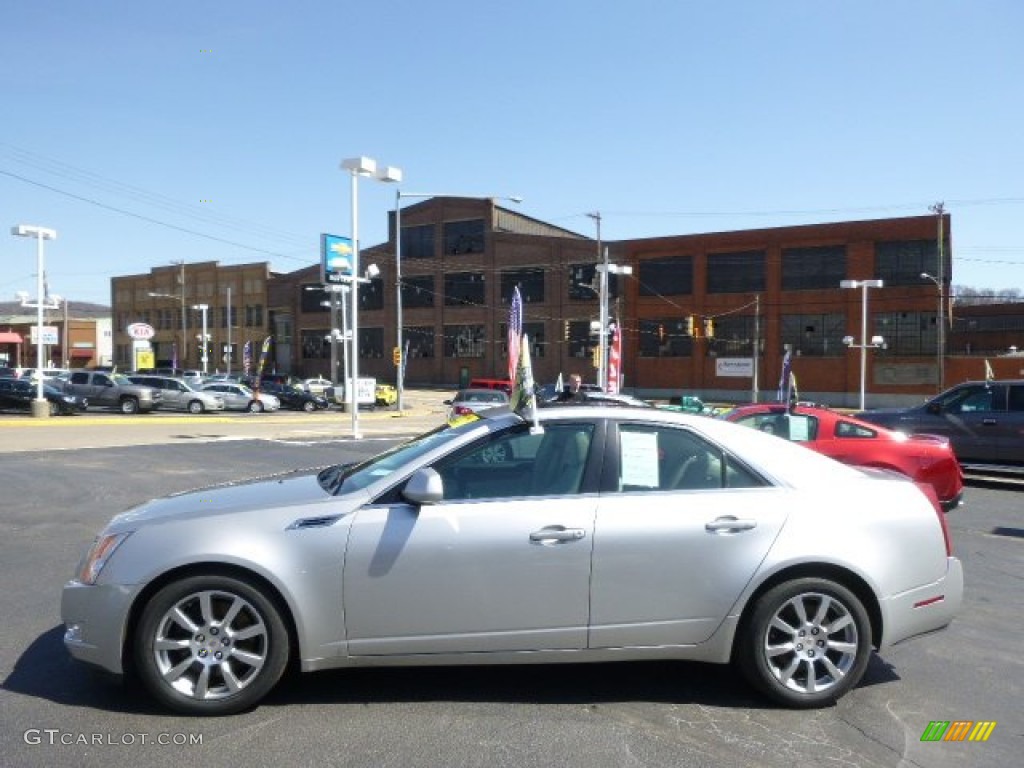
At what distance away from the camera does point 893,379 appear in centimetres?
5825

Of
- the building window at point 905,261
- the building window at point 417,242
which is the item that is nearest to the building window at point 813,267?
the building window at point 905,261

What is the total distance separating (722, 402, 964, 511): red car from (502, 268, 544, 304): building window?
6032 cm

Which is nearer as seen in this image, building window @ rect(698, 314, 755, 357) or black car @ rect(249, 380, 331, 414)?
black car @ rect(249, 380, 331, 414)

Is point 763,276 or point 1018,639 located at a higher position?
point 763,276

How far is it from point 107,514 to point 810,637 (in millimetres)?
8880

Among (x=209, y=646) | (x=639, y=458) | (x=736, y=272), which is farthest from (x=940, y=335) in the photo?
(x=209, y=646)

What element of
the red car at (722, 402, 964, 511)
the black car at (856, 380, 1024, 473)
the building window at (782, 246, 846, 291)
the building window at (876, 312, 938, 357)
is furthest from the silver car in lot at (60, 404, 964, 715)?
the building window at (782, 246, 846, 291)

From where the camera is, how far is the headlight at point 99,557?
4.23 meters

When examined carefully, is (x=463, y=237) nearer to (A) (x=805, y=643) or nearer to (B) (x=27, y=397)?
(B) (x=27, y=397)

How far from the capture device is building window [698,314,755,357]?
63188mm

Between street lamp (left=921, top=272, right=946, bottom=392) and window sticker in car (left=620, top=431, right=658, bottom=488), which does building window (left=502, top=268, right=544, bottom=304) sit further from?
window sticker in car (left=620, top=431, right=658, bottom=488)

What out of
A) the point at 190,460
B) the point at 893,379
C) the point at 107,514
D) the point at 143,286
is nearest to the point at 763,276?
the point at 893,379

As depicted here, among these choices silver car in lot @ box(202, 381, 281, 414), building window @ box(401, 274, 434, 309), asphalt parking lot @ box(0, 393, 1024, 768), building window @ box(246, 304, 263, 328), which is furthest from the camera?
building window @ box(246, 304, 263, 328)

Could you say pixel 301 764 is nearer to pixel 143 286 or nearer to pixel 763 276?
pixel 763 276
